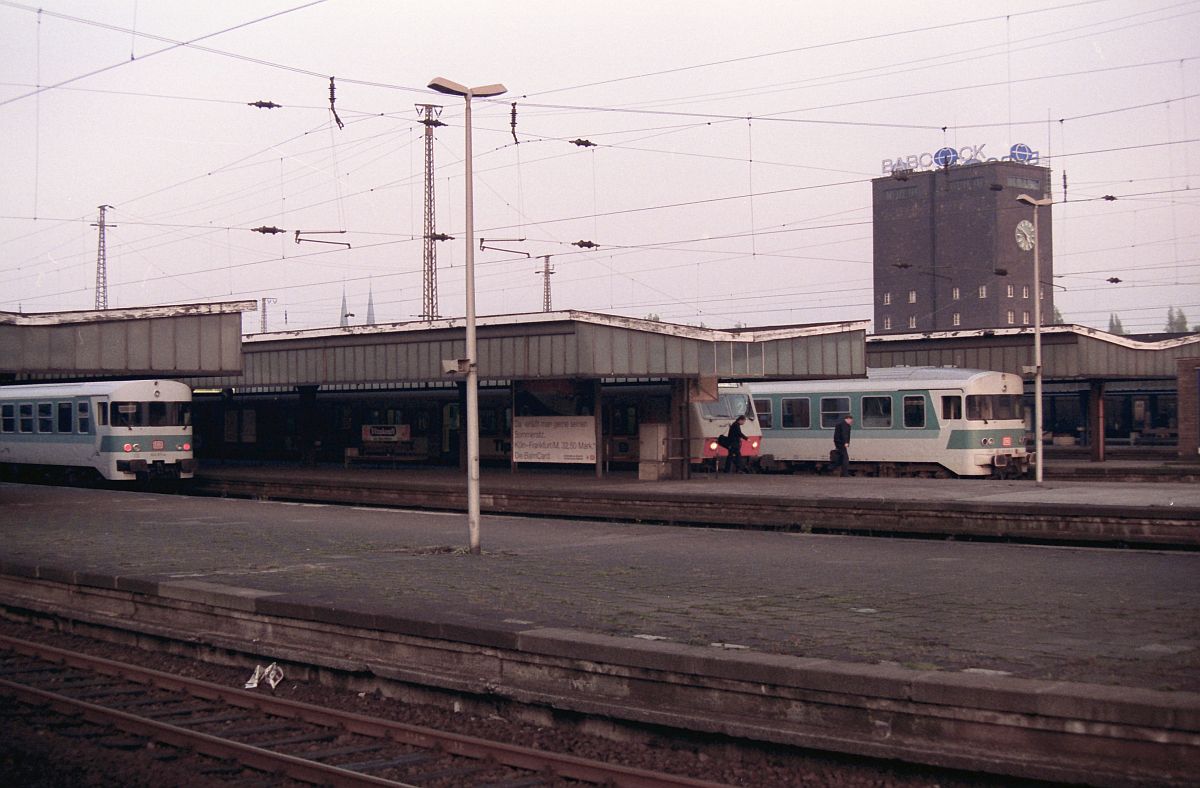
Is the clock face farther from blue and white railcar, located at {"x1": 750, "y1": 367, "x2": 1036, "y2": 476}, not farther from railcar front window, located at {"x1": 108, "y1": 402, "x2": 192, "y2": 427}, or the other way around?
railcar front window, located at {"x1": 108, "y1": 402, "x2": 192, "y2": 427}

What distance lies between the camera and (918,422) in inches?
1245

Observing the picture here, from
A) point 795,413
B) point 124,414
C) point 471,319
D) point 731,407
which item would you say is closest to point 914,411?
point 795,413

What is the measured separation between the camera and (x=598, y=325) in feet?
91.9

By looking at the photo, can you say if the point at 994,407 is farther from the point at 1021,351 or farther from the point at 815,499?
the point at 815,499

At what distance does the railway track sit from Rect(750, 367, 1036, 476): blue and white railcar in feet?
78.7

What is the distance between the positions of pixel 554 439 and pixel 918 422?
32.1 feet

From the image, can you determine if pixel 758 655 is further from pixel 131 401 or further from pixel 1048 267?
pixel 1048 267

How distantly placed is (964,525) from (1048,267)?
96405mm

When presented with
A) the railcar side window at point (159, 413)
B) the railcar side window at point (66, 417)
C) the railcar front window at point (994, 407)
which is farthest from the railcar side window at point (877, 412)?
the railcar side window at point (66, 417)

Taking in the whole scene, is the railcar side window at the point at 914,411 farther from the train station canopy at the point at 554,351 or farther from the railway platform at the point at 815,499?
the railway platform at the point at 815,499

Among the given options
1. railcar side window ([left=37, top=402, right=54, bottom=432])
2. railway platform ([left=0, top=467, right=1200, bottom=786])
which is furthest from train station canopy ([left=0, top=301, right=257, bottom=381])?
railcar side window ([left=37, top=402, right=54, bottom=432])

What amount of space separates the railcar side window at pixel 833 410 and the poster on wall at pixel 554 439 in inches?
289

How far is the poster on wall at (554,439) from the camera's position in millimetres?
30453

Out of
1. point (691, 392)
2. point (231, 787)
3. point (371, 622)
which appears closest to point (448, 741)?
point (231, 787)
